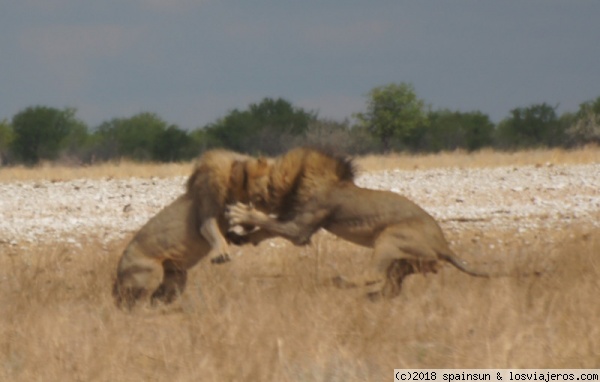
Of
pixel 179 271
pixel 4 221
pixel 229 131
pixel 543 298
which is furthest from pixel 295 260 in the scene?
pixel 229 131

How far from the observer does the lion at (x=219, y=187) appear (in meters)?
8.62

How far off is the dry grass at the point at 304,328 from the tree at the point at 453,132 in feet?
102

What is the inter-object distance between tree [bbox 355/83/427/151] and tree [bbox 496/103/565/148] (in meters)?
3.14

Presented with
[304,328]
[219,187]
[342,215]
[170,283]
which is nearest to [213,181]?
[219,187]

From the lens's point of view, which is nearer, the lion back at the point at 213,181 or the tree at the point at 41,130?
the lion back at the point at 213,181

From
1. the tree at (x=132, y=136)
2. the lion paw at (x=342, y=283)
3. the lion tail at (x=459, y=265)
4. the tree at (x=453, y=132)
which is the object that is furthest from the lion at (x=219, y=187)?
the tree at (x=453, y=132)

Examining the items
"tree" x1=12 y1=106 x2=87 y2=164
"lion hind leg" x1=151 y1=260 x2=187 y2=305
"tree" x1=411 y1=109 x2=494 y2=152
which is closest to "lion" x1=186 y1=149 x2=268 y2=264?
"lion hind leg" x1=151 y1=260 x2=187 y2=305

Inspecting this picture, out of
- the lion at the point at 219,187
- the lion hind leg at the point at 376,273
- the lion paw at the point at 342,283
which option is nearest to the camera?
the lion paw at the point at 342,283

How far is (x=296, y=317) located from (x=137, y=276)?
2.24 meters

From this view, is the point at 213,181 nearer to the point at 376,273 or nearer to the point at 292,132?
the point at 376,273

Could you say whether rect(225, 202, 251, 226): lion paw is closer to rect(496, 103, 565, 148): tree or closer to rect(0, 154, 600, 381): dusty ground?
rect(0, 154, 600, 381): dusty ground

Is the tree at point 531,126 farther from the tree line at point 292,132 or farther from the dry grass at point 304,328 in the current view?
the dry grass at point 304,328

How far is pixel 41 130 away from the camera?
44.0m

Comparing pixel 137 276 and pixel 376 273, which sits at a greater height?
pixel 376 273
